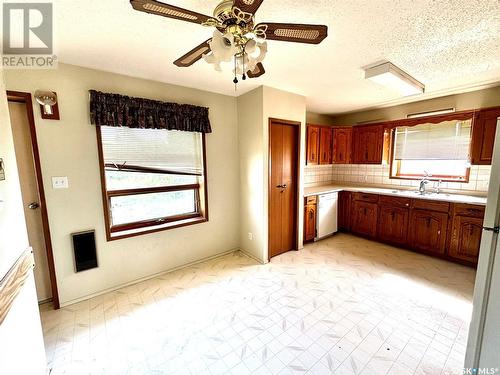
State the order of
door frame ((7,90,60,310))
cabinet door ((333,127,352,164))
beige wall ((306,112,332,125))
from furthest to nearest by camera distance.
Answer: beige wall ((306,112,332,125))
cabinet door ((333,127,352,164))
door frame ((7,90,60,310))

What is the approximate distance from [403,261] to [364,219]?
3.06 feet

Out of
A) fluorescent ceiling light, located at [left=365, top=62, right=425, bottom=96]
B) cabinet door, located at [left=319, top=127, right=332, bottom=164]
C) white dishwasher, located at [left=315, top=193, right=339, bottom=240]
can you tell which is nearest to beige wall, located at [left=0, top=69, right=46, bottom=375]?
fluorescent ceiling light, located at [left=365, top=62, right=425, bottom=96]

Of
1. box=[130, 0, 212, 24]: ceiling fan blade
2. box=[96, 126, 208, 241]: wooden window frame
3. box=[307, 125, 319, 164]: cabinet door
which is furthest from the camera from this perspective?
box=[307, 125, 319, 164]: cabinet door

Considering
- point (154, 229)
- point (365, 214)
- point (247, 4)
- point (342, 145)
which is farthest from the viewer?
point (342, 145)

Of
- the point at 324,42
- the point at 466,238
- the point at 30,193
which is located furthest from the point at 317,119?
the point at 30,193

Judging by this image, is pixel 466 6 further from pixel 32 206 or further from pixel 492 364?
pixel 32 206

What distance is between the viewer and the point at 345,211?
159 inches

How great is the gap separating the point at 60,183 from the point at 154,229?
1.00 metres

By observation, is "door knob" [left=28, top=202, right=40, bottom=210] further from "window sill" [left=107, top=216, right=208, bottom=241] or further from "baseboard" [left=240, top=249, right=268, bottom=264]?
"baseboard" [left=240, top=249, right=268, bottom=264]

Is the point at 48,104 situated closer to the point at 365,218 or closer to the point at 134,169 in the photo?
the point at 134,169

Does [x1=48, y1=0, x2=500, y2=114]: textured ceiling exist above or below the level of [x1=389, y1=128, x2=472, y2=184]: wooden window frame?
above

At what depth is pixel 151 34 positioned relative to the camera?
158 centimetres

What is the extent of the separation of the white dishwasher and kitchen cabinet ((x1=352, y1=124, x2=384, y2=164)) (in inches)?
34.4

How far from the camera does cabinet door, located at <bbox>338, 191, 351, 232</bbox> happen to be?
13.1ft
